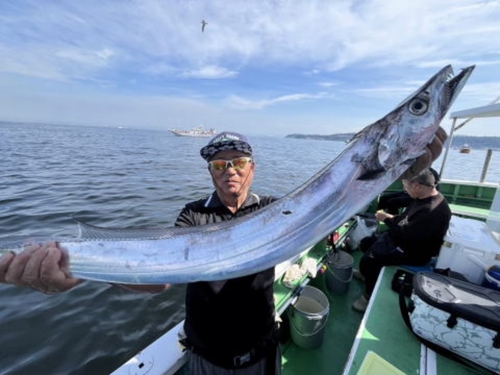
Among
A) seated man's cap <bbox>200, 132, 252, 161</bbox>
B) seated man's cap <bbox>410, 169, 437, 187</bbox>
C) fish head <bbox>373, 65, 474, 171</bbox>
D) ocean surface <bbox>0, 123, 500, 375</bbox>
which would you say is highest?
fish head <bbox>373, 65, 474, 171</bbox>

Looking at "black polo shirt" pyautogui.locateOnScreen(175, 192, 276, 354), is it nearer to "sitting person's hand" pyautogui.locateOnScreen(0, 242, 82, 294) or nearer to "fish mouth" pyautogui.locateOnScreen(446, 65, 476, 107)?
"sitting person's hand" pyautogui.locateOnScreen(0, 242, 82, 294)

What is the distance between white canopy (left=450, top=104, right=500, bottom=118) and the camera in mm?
4740

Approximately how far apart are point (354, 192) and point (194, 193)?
12.1 m

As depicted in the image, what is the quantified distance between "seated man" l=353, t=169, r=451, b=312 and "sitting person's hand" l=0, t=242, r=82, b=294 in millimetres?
4170

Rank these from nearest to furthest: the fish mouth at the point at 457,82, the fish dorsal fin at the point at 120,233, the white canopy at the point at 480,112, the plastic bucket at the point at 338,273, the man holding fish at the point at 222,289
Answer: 1. the fish mouth at the point at 457,82
2. the fish dorsal fin at the point at 120,233
3. the man holding fish at the point at 222,289
4. the plastic bucket at the point at 338,273
5. the white canopy at the point at 480,112

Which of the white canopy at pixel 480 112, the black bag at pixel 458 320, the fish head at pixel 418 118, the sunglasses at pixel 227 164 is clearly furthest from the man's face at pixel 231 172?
the white canopy at pixel 480 112

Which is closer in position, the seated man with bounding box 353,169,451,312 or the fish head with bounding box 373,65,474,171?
the fish head with bounding box 373,65,474,171

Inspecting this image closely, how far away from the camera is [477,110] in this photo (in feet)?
17.7

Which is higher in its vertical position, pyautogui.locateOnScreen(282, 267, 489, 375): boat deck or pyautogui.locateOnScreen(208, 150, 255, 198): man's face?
pyautogui.locateOnScreen(208, 150, 255, 198): man's face

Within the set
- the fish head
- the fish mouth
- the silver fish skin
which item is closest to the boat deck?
the silver fish skin

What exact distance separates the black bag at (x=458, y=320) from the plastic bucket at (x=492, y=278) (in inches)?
23.4

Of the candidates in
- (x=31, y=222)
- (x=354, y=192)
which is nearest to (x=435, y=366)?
(x=354, y=192)

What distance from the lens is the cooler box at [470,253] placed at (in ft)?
9.98

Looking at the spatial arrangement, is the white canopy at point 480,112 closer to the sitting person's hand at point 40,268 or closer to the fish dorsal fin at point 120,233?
the fish dorsal fin at point 120,233
